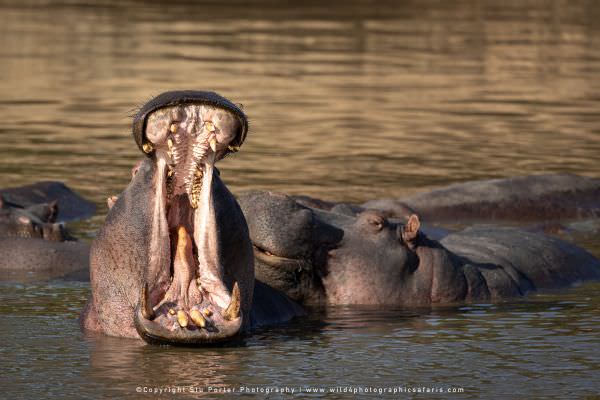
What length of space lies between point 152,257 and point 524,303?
2.75 m

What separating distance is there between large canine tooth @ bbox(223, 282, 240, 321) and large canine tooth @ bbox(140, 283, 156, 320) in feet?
1.00

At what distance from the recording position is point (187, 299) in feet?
21.5

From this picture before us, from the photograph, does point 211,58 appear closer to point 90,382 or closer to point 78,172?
Answer: point 78,172

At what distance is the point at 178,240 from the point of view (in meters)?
6.61

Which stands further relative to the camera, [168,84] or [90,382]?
[168,84]

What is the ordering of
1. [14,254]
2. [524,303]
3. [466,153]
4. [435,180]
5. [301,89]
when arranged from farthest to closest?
[301,89], [466,153], [435,180], [14,254], [524,303]

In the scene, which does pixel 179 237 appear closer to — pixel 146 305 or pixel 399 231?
pixel 146 305

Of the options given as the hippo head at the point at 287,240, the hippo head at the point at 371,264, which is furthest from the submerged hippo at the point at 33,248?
the hippo head at the point at 371,264

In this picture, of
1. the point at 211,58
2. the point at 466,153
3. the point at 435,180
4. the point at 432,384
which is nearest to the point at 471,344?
the point at 432,384

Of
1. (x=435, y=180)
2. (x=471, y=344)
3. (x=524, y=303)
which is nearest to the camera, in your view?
(x=471, y=344)

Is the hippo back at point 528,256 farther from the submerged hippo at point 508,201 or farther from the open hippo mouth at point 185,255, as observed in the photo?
the open hippo mouth at point 185,255

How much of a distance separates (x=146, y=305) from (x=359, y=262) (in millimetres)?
2070

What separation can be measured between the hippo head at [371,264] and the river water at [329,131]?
8.2 inches

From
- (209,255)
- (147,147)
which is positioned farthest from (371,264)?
(147,147)
